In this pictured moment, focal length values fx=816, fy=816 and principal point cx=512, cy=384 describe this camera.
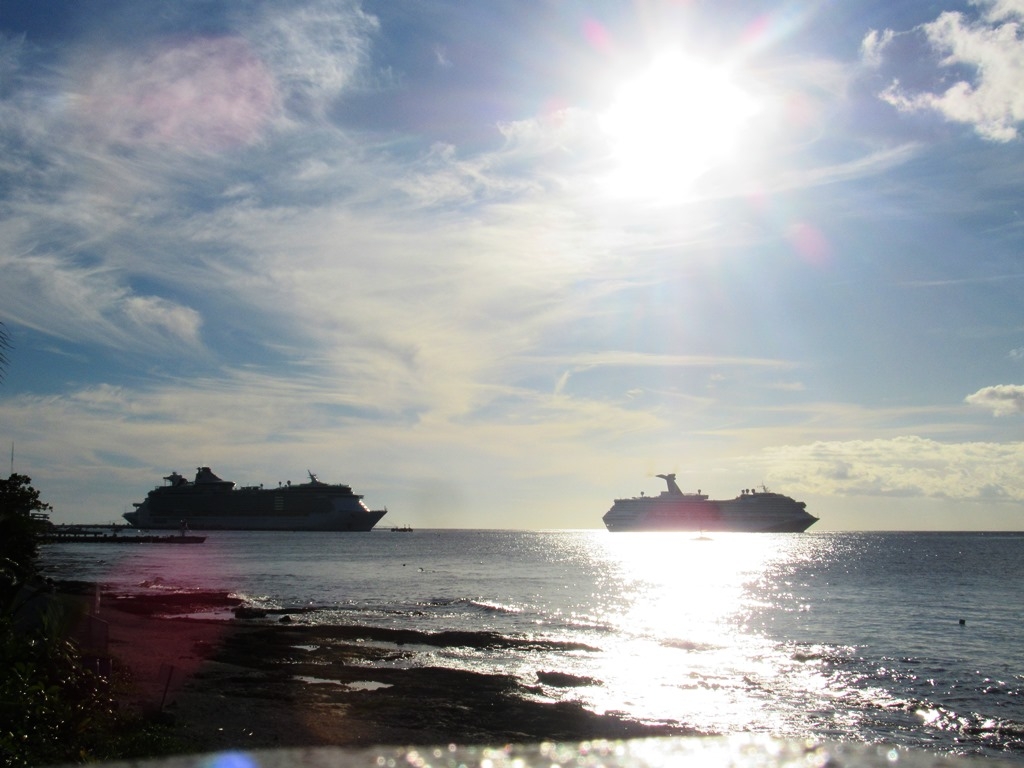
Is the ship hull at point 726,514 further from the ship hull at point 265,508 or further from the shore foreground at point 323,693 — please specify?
the shore foreground at point 323,693

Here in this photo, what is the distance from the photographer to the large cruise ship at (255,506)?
161 metres

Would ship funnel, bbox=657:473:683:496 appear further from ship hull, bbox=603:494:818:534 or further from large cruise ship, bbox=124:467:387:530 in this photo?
large cruise ship, bbox=124:467:387:530

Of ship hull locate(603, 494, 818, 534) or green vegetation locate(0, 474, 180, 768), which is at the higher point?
ship hull locate(603, 494, 818, 534)

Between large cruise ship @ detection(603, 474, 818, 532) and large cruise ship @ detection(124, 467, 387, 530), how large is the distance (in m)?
62.5

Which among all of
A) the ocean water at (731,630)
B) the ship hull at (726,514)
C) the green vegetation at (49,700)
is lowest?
the ocean water at (731,630)

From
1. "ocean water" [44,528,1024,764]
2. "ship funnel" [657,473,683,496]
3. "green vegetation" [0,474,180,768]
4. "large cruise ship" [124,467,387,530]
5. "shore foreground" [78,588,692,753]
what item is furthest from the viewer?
"ship funnel" [657,473,683,496]

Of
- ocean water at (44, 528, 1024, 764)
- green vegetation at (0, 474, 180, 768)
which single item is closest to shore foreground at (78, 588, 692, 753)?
green vegetation at (0, 474, 180, 768)

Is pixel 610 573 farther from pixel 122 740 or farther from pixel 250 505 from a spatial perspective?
pixel 250 505

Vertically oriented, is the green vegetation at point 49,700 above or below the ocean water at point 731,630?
above

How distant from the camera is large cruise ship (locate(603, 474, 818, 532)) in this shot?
16938 cm

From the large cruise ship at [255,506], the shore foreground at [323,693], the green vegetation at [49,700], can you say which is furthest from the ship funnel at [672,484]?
the green vegetation at [49,700]

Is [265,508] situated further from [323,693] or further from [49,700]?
[49,700]

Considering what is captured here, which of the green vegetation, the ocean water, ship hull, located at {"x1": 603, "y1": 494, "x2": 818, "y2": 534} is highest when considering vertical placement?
ship hull, located at {"x1": 603, "y1": 494, "x2": 818, "y2": 534}

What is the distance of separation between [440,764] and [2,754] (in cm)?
722
